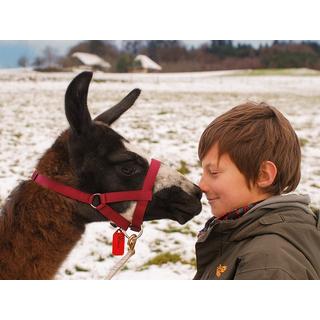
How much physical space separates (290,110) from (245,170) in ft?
13.1

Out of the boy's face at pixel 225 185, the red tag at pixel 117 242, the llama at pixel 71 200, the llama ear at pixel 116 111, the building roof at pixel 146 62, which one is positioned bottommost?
the red tag at pixel 117 242

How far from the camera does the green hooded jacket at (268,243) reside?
1.08 meters

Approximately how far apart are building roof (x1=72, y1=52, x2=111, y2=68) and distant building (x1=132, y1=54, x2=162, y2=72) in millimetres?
194

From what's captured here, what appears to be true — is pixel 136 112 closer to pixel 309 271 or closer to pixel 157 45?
pixel 157 45

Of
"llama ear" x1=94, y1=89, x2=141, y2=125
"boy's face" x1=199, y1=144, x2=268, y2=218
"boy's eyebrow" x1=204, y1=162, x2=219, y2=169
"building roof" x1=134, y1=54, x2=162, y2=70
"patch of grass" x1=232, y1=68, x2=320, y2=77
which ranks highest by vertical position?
"building roof" x1=134, y1=54, x2=162, y2=70

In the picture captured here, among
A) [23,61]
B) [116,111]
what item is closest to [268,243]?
[116,111]

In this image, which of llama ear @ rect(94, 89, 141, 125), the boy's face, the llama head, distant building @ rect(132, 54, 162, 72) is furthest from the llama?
distant building @ rect(132, 54, 162, 72)

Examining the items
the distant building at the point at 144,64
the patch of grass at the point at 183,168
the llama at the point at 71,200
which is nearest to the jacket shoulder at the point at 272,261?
the llama at the point at 71,200

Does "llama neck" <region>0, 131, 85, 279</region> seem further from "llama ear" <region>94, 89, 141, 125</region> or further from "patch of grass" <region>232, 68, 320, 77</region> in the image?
"patch of grass" <region>232, 68, 320, 77</region>

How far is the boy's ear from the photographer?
127cm

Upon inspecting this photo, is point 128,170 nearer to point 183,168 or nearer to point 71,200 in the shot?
point 71,200

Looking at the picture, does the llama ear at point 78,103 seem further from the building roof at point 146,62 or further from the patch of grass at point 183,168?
the patch of grass at point 183,168

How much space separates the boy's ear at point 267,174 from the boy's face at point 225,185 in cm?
3
